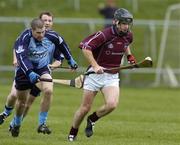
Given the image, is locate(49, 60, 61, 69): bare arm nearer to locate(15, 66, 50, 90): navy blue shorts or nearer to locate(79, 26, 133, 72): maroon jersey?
locate(15, 66, 50, 90): navy blue shorts

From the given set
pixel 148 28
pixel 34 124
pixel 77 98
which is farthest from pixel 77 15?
pixel 34 124

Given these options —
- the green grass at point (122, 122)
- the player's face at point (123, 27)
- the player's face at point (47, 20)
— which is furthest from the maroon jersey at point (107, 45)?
the player's face at point (47, 20)

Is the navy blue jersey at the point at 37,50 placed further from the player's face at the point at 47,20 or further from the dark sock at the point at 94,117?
the dark sock at the point at 94,117

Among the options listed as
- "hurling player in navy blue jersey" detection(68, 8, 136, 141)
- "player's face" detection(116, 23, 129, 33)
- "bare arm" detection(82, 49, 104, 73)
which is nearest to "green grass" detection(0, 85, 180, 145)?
"hurling player in navy blue jersey" detection(68, 8, 136, 141)

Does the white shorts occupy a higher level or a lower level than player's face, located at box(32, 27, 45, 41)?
lower

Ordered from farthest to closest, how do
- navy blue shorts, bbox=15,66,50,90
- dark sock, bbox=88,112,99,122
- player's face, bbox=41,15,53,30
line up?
1. player's face, bbox=41,15,53,30
2. navy blue shorts, bbox=15,66,50,90
3. dark sock, bbox=88,112,99,122

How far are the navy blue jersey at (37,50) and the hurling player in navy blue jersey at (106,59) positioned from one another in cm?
99

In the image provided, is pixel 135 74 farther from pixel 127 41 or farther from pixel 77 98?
pixel 127 41

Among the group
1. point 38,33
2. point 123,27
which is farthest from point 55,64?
point 123,27

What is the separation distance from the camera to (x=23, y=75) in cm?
1473

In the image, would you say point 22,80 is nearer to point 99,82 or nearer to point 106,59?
point 99,82

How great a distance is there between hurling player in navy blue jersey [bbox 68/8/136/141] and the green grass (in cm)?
59

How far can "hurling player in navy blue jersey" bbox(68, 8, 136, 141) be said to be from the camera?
13.9 metres

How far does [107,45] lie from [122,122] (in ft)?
13.1
